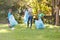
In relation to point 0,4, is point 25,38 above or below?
below

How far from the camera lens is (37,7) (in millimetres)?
25969

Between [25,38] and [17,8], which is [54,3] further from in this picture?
[25,38]

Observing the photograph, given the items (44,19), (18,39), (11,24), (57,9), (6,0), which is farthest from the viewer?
(6,0)

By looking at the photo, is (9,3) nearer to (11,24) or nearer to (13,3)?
(13,3)

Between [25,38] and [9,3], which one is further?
[9,3]

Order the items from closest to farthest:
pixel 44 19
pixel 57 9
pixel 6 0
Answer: pixel 57 9, pixel 44 19, pixel 6 0

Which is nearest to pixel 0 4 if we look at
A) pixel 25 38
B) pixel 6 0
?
pixel 6 0

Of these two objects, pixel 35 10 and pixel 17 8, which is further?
pixel 17 8

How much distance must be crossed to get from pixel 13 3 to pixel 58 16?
7112 mm

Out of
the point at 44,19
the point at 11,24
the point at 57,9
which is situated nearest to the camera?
the point at 11,24

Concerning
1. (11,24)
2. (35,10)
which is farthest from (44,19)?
(11,24)

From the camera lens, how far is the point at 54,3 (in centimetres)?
2314

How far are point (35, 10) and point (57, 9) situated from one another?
4010 mm

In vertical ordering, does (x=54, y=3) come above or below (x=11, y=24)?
above
